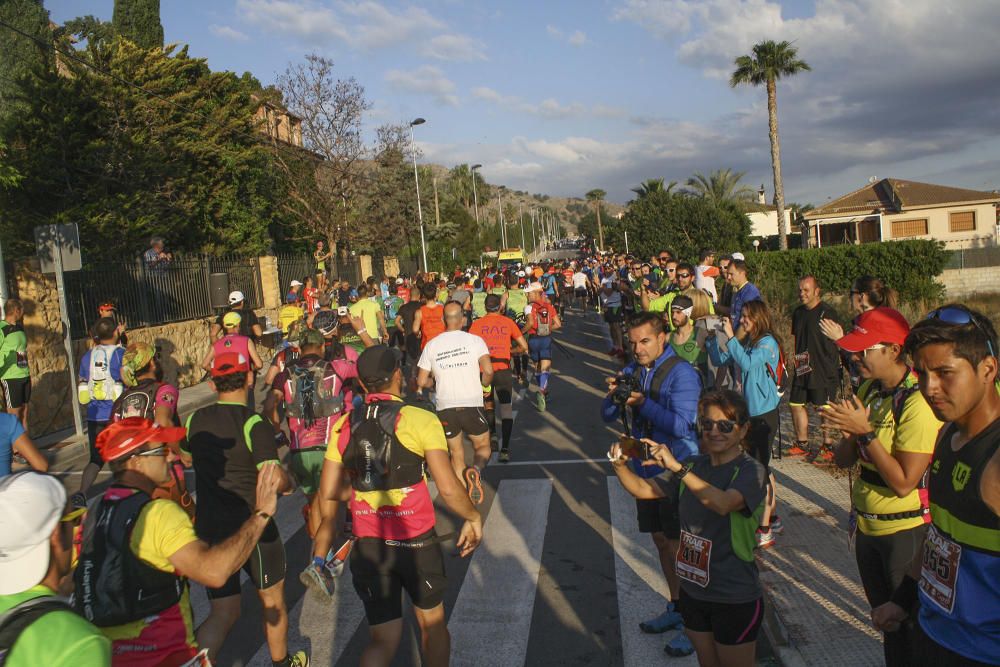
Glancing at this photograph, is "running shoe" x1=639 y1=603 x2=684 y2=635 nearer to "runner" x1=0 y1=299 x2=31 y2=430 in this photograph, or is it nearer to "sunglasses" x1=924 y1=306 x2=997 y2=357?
"sunglasses" x1=924 y1=306 x2=997 y2=357

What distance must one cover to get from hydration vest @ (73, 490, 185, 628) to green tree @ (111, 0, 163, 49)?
108ft

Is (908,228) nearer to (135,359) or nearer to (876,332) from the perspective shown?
(876,332)

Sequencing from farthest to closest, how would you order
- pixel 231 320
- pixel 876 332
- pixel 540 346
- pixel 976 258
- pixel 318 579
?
pixel 976 258
pixel 540 346
pixel 231 320
pixel 318 579
pixel 876 332

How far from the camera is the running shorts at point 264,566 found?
4.12 meters

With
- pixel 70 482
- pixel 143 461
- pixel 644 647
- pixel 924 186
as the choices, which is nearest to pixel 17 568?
pixel 143 461

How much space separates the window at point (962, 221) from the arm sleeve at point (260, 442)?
5609 centimetres

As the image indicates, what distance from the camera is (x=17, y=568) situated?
2.03 m

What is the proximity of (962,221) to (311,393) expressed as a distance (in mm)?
55677

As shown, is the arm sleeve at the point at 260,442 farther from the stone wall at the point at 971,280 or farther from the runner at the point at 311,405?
the stone wall at the point at 971,280

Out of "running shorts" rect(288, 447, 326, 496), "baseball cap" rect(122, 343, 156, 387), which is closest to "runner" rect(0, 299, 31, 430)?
"baseball cap" rect(122, 343, 156, 387)

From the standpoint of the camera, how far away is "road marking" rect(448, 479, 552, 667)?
15.0ft

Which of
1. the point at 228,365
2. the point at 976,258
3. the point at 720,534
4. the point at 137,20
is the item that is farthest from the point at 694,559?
the point at 976,258

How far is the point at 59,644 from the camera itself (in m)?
1.87

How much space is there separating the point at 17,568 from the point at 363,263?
1247 inches
